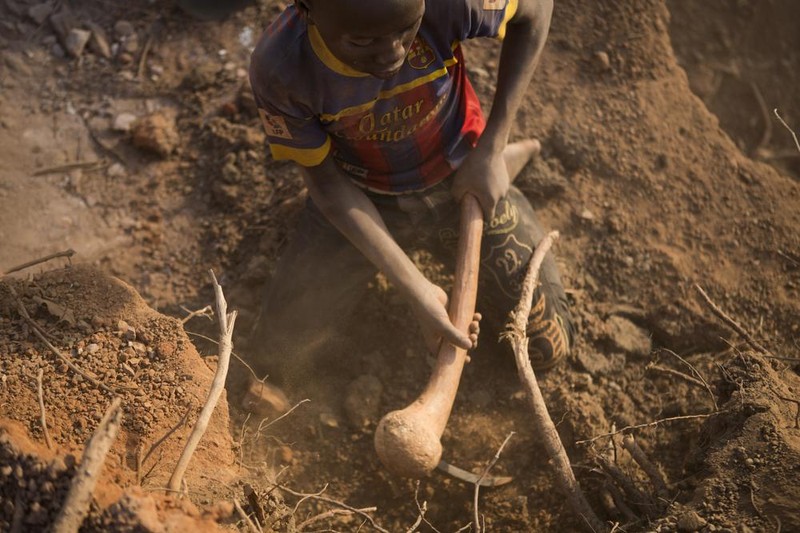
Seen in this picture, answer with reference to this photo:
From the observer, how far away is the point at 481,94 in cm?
334

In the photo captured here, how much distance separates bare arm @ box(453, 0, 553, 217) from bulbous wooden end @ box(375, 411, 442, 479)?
86 centimetres

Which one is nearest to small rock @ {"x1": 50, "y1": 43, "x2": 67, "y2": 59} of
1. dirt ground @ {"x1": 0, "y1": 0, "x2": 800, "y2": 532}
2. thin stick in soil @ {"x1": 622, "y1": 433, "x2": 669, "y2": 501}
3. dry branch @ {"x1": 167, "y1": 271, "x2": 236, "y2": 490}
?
dirt ground @ {"x1": 0, "y1": 0, "x2": 800, "y2": 532}

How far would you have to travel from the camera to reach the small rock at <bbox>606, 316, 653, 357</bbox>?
2.84 m

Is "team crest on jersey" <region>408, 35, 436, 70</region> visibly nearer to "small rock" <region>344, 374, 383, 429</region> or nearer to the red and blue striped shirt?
the red and blue striped shirt

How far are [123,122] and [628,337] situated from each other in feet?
8.30

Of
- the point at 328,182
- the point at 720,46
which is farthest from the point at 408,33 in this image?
the point at 720,46

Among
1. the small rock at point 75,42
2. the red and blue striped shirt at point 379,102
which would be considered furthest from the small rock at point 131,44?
the red and blue striped shirt at point 379,102

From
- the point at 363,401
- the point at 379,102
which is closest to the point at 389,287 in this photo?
the point at 363,401

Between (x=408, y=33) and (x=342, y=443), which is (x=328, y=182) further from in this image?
(x=342, y=443)

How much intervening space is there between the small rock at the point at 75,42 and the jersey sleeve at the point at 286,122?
1920 millimetres

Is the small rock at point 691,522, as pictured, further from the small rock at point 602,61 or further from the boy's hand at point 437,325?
the small rock at point 602,61

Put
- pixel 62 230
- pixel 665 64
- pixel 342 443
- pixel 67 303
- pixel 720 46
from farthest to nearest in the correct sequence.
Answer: pixel 720 46, pixel 665 64, pixel 62 230, pixel 342 443, pixel 67 303

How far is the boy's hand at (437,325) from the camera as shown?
7.47 ft

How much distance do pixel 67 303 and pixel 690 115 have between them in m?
2.74
